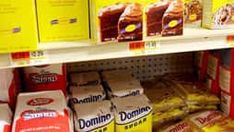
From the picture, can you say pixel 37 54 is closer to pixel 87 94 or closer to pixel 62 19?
pixel 62 19

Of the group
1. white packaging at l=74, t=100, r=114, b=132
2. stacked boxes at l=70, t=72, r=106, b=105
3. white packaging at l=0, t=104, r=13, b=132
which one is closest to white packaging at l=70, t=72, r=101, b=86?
stacked boxes at l=70, t=72, r=106, b=105

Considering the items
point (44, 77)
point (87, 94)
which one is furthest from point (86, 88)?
point (44, 77)

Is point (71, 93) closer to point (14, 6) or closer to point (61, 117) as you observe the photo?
point (61, 117)

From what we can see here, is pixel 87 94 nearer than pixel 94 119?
No

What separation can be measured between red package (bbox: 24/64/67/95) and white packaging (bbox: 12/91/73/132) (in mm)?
110

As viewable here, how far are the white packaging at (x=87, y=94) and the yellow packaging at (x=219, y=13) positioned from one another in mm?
464

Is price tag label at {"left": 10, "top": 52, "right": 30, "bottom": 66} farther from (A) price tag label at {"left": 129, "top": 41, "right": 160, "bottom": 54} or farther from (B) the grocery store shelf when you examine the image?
(A) price tag label at {"left": 129, "top": 41, "right": 160, "bottom": 54}

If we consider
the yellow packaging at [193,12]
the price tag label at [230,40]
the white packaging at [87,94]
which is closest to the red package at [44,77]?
the white packaging at [87,94]

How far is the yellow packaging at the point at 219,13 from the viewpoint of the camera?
41.2 inches

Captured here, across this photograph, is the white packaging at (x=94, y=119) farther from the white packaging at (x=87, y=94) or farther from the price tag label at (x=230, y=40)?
the price tag label at (x=230, y=40)

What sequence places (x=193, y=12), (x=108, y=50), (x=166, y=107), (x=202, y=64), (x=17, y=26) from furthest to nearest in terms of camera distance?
1. (x=202, y=64)
2. (x=166, y=107)
3. (x=193, y=12)
4. (x=108, y=50)
5. (x=17, y=26)

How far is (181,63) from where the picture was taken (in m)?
1.70

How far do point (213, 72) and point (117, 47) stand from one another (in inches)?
24.5

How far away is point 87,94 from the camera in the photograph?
50.8 inches
